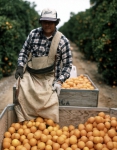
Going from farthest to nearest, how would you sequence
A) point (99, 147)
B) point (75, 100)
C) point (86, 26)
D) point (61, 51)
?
1. point (86, 26)
2. point (75, 100)
3. point (61, 51)
4. point (99, 147)

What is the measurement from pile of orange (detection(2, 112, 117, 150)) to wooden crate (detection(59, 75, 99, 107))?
1049 millimetres

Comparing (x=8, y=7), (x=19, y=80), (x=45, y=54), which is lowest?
(x=19, y=80)

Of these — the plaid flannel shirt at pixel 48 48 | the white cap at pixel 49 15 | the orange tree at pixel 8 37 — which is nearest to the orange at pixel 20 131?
the plaid flannel shirt at pixel 48 48

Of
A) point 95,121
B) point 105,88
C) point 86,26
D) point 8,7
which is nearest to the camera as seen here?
point 95,121

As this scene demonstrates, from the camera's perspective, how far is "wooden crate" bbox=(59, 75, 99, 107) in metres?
4.66

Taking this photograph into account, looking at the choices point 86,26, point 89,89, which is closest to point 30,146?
point 89,89

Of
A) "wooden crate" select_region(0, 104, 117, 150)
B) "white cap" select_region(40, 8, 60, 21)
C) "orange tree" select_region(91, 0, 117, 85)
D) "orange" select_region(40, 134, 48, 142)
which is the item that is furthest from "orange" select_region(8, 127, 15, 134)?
"orange tree" select_region(91, 0, 117, 85)

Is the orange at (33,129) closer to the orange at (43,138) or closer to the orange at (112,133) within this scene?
the orange at (43,138)

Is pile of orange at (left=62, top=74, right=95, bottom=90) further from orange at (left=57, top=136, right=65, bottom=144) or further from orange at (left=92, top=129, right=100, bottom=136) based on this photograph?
orange at (left=57, top=136, right=65, bottom=144)

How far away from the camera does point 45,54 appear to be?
12.5ft

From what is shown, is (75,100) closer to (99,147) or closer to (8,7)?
(99,147)

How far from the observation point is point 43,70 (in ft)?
12.3

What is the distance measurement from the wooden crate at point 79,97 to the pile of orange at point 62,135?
105cm

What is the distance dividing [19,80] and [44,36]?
0.79 metres
